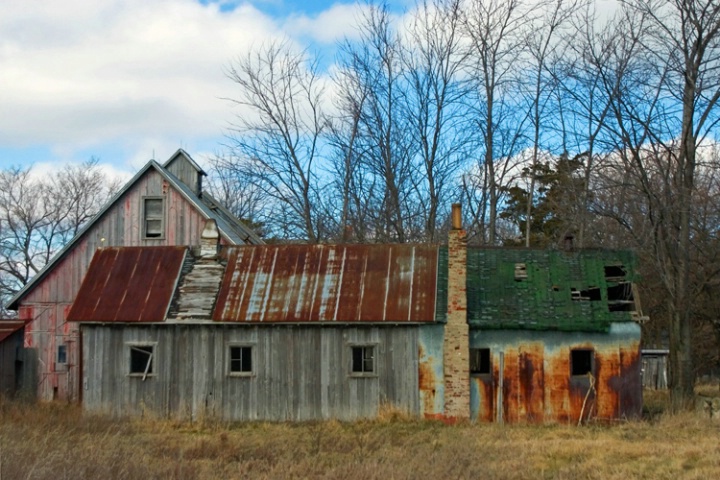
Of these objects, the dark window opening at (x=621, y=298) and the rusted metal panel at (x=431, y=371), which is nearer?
the rusted metal panel at (x=431, y=371)

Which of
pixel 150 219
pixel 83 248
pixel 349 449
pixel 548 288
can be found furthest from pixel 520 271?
pixel 83 248

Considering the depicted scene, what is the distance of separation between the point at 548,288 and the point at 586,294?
95 centimetres

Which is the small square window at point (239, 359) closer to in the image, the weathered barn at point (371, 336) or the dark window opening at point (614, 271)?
the weathered barn at point (371, 336)

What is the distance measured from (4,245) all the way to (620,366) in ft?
127

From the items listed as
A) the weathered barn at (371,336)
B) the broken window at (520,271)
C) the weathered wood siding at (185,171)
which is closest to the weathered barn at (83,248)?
the weathered wood siding at (185,171)

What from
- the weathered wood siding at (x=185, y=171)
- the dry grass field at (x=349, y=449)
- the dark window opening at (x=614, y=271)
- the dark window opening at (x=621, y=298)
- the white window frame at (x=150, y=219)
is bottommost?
the dry grass field at (x=349, y=449)

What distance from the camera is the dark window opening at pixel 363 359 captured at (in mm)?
21172

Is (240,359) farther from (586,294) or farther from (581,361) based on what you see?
(586,294)

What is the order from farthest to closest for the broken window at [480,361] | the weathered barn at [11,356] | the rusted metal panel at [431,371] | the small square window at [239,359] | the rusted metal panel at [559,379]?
1. the weathered barn at [11,356]
2. the small square window at [239,359]
3. the broken window at [480,361]
4. the rusted metal panel at [431,371]
5. the rusted metal panel at [559,379]

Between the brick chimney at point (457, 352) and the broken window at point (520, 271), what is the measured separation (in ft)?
6.95

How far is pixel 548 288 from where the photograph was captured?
21.8m

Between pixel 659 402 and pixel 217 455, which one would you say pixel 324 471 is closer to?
pixel 217 455

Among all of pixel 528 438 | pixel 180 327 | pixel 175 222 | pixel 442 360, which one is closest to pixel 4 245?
pixel 175 222

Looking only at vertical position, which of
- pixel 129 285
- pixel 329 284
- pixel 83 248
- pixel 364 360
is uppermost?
pixel 83 248
